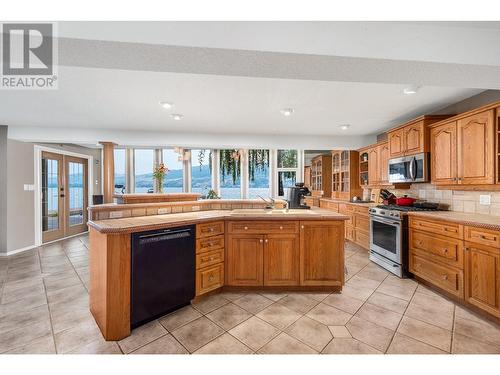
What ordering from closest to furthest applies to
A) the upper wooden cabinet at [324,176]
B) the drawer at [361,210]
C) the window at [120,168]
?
the drawer at [361,210] < the upper wooden cabinet at [324,176] < the window at [120,168]

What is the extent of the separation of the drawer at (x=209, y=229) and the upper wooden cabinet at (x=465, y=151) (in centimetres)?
285

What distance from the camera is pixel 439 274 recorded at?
239cm

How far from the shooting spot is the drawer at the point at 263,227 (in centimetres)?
241

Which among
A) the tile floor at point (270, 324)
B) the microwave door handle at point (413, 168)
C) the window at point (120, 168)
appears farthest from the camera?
the window at point (120, 168)

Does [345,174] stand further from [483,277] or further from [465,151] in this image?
[483,277]

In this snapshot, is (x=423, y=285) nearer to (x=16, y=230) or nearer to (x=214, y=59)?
(x=214, y=59)

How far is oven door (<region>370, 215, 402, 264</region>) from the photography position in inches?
115

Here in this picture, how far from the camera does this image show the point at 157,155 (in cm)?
690

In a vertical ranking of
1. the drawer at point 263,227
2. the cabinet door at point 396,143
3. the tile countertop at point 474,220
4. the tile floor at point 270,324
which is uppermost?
the cabinet door at point 396,143

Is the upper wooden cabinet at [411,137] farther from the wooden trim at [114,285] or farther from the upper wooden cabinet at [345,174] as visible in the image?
the wooden trim at [114,285]

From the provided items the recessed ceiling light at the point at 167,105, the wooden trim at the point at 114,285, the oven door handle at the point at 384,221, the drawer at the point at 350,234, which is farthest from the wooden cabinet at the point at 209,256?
the drawer at the point at 350,234

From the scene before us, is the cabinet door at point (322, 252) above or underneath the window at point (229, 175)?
underneath

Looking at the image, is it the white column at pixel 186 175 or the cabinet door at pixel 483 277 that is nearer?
the cabinet door at pixel 483 277
